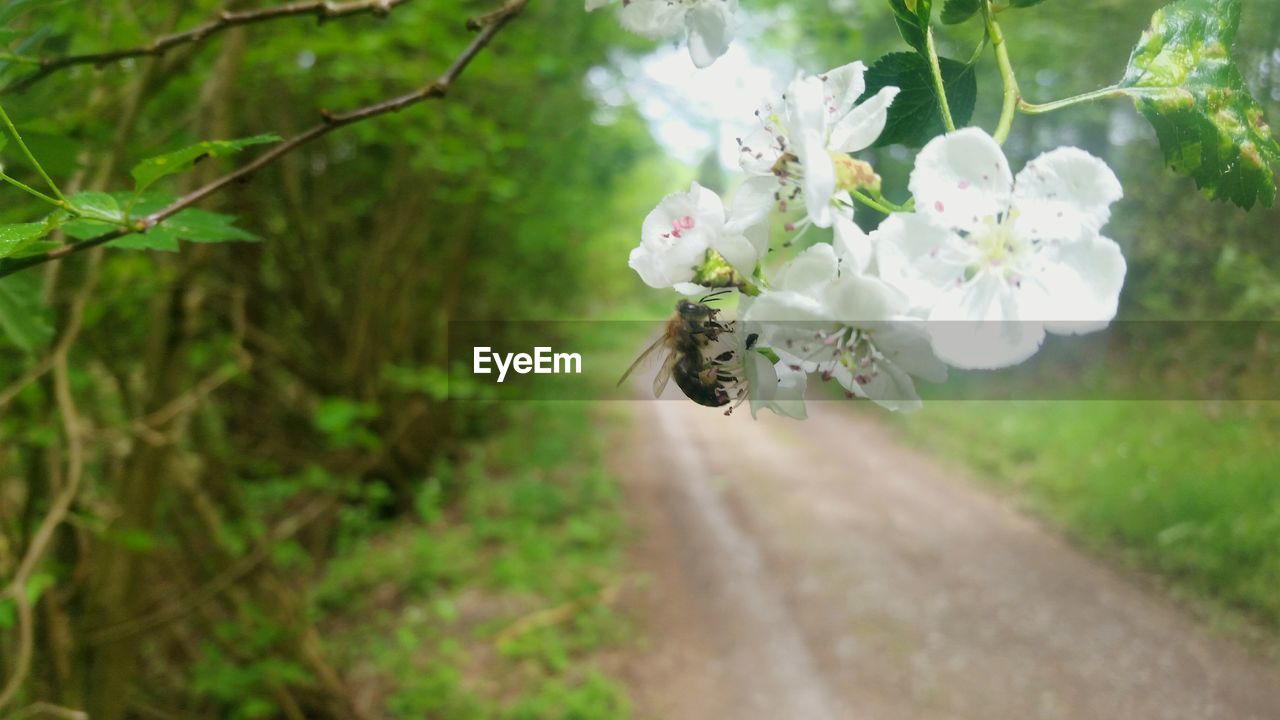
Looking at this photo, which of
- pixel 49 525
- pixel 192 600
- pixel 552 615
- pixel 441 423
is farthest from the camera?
pixel 441 423

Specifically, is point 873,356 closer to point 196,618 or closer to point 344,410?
point 344,410

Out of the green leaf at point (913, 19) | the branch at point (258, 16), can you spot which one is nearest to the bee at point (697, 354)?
the green leaf at point (913, 19)

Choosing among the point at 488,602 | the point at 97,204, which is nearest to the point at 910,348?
the point at 97,204

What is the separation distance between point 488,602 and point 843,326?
352cm

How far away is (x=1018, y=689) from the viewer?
8.11ft

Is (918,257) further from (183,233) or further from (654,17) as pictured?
(183,233)

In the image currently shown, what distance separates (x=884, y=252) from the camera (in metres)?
0.37

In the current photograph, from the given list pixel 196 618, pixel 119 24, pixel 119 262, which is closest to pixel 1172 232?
pixel 119 24

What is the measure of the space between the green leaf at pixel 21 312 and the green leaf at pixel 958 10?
74 cm

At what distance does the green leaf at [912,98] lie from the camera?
0.47 m

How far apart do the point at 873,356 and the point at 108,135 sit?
140 cm

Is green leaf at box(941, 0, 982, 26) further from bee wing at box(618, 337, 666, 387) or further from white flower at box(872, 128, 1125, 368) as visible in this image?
bee wing at box(618, 337, 666, 387)

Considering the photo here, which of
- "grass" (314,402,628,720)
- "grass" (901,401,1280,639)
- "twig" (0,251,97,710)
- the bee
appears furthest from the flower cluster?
"grass" (314,402,628,720)

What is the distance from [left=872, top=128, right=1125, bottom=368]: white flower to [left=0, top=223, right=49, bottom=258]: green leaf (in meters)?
0.42
